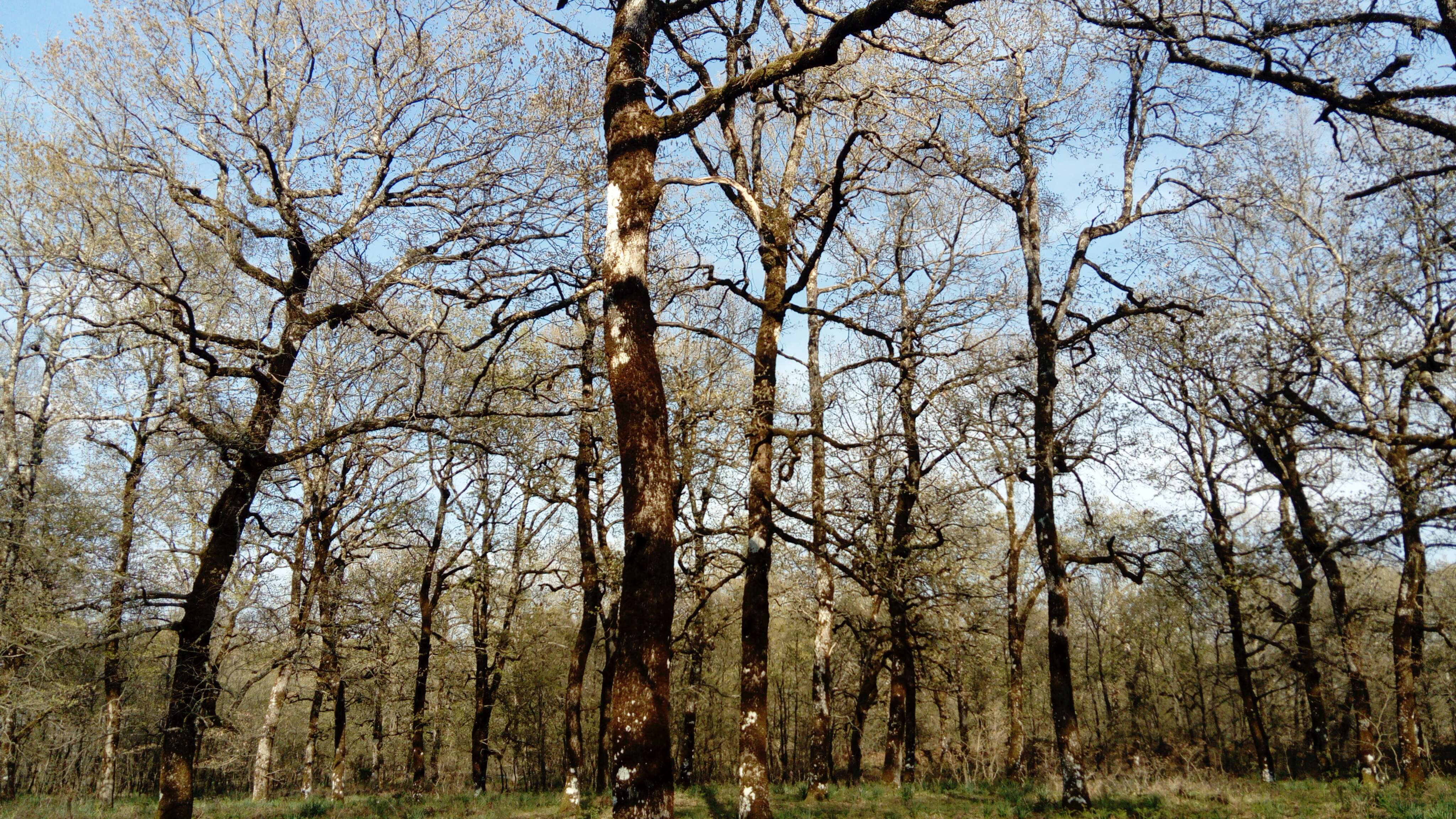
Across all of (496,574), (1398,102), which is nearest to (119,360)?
(496,574)

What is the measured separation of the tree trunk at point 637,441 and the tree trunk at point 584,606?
730 cm

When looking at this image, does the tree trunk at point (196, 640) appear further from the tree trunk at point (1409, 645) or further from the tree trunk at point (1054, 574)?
the tree trunk at point (1409, 645)

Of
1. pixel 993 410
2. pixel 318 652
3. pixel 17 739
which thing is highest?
pixel 993 410

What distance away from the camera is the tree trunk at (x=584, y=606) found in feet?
42.7

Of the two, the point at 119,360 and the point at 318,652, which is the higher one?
the point at 119,360

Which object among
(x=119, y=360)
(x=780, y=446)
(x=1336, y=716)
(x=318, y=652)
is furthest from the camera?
(x=1336, y=716)

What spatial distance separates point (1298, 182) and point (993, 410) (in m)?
9.82

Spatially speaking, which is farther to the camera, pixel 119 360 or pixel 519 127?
pixel 119 360

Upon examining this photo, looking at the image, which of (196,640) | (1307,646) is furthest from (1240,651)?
(196,640)

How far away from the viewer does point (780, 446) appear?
1070 cm

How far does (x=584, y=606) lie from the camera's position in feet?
50.2

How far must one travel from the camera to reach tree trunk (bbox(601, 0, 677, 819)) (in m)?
4.07

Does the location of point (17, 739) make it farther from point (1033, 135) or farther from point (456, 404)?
point (1033, 135)

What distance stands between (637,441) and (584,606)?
11.6 metres
